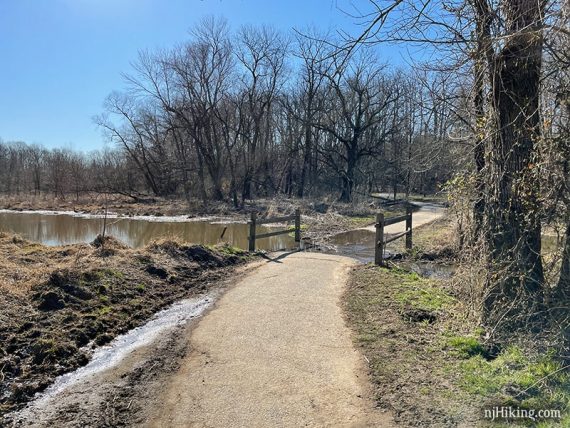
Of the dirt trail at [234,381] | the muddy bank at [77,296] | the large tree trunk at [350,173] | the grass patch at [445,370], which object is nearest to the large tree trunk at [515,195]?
the grass patch at [445,370]

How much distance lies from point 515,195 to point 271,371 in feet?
Answer: 12.0

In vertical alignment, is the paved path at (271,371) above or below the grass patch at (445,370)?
below

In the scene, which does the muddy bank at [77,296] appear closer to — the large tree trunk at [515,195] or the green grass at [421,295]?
the green grass at [421,295]

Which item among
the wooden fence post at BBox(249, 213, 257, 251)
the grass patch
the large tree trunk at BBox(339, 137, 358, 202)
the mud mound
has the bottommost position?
the grass patch

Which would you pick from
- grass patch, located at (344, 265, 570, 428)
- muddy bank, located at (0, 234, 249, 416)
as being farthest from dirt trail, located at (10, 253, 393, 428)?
muddy bank, located at (0, 234, 249, 416)

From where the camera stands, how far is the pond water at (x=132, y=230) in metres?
18.2

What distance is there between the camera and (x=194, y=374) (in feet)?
16.0

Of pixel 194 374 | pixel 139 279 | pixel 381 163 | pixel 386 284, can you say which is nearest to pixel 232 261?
pixel 139 279

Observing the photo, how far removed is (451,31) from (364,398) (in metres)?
4.76

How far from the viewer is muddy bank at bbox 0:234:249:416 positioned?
16.7 feet

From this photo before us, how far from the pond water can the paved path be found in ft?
27.8

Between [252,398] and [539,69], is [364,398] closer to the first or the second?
[252,398]

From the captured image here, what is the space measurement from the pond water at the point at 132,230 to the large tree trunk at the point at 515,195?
10212 mm

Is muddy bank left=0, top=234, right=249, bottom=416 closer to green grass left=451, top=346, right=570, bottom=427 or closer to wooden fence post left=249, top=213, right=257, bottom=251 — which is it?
wooden fence post left=249, top=213, right=257, bottom=251
